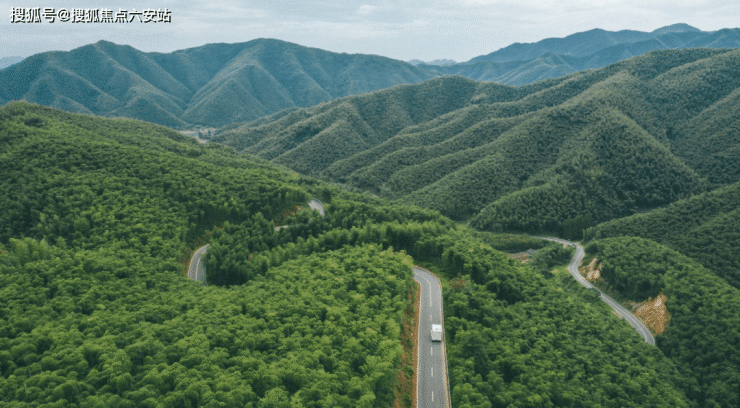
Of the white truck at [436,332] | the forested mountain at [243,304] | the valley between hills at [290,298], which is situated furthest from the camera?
the white truck at [436,332]

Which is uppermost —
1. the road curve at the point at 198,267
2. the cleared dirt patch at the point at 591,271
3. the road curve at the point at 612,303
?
the road curve at the point at 198,267

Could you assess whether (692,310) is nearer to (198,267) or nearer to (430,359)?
(430,359)

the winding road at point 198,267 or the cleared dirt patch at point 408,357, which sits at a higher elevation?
the winding road at point 198,267

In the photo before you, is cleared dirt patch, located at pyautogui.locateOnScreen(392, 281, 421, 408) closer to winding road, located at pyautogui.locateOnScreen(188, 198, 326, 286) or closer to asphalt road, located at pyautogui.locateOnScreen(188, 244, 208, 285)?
winding road, located at pyautogui.locateOnScreen(188, 198, 326, 286)

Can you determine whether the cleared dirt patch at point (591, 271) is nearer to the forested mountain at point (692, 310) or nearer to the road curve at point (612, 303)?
the road curve at point (612, 303)

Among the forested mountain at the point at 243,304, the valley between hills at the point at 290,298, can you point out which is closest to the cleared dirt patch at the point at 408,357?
the valley between hills at the point at 290,298

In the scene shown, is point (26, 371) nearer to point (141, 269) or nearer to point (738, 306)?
point (141, 269)

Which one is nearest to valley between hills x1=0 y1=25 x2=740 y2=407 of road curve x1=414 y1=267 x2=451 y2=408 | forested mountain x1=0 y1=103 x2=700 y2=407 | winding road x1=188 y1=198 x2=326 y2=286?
forested mountain x1=0 y1=103 x2=700 y2=407
